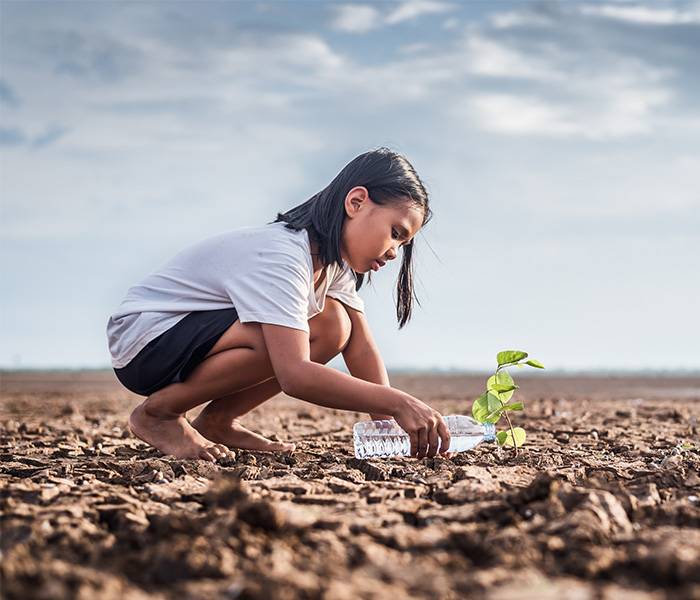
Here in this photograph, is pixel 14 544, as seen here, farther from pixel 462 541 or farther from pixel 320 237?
pixel 320 237

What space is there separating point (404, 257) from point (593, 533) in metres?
2.31

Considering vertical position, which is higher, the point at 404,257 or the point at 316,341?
the point at 404,257

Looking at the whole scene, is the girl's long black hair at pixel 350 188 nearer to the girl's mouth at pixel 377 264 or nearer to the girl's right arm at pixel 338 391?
the girl's mouth at pixel 377 264

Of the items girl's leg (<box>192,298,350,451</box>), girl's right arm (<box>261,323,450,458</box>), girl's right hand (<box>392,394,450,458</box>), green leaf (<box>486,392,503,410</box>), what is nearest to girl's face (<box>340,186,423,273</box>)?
girl's leg (<box>192,298,350,451</box>)

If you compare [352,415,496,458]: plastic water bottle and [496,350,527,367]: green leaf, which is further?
[352,415,496,458]: plastic water bottle

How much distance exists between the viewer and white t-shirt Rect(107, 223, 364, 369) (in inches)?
128

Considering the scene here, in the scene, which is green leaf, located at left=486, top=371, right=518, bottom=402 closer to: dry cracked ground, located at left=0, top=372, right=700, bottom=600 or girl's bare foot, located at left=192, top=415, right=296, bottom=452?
dry cracked ground, located at left=0, top=372, right=700, bottom=600

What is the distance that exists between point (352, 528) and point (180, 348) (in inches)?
69.9

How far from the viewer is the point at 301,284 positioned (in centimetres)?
331

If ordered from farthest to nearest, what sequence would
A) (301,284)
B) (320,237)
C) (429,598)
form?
1. (320,237)
2. (301,284)
3. (429,598)

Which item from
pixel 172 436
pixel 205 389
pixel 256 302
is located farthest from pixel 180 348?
pixel 256 302

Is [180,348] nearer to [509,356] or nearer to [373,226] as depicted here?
[373,226]

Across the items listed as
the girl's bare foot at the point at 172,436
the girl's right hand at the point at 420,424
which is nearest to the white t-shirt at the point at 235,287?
the girl's bare foot at the point at 172,436


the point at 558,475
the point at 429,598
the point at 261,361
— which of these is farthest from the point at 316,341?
the point at 429,598
